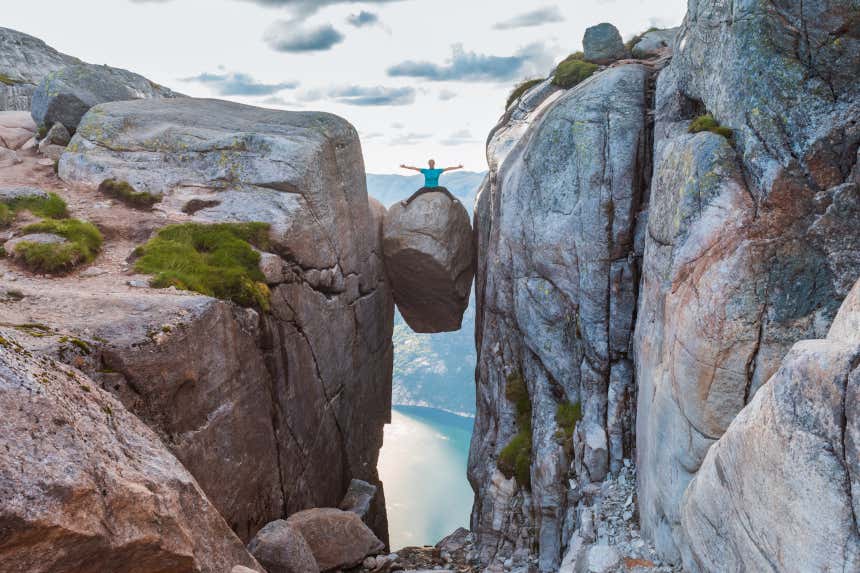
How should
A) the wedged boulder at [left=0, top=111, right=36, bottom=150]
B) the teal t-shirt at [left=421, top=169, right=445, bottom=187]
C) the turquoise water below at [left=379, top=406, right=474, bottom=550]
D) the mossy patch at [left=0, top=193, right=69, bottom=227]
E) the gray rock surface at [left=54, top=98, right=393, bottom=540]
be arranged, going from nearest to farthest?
the gray rock surface at [left=54, top=98, right=393, bottom=540], the mossy patch at [left=0, top=193, right=69, bottom=227], the wedged boulder at [left=0, top=111, right=36, bottom=150], the teal t-shirt at [left=421, top=169, right=445, bottom=187], the turquoise water below at [left=379, top=406, right=474, bottom=550]

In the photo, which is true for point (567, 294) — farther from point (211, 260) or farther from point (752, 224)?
point (211, 260)

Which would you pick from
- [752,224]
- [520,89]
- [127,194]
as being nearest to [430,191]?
[520,89]

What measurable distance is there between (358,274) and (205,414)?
1429 centimetres

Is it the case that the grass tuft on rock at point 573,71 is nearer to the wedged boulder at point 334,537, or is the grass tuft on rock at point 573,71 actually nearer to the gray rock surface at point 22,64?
the wedged boulder at point 334,537

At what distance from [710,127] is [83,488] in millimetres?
14612

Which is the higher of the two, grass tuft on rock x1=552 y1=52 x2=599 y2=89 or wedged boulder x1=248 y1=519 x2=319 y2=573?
grass tuft on rock x1=552 y1=52 x2=599 y2=89

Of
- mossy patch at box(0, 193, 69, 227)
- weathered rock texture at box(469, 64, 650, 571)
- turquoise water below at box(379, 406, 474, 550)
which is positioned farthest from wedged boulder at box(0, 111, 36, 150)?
turquoise water below at box(379, 406, 474, 550)

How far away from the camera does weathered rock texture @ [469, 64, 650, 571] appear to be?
67.2 feet

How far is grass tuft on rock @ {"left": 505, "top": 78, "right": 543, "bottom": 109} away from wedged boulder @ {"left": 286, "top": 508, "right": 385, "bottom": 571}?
23995mm

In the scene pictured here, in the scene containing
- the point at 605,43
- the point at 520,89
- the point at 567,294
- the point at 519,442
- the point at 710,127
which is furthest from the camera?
the point at 520,89

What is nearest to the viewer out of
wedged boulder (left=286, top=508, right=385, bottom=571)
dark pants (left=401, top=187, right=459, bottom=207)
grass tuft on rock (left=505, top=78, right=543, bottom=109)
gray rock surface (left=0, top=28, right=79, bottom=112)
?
wedged boulder (left=286, top=508, right=385, bottom=571)

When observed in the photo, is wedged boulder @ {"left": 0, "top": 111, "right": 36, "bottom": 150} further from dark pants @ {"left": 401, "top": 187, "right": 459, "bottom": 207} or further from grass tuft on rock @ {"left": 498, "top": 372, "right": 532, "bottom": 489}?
grass tuft on rock @ {"left": 498, "top": 372, "right": 532, "bottom": 489}

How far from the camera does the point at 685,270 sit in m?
14.0

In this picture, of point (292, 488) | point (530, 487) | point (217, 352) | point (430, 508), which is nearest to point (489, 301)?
point (530, 487)
